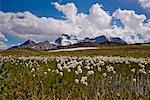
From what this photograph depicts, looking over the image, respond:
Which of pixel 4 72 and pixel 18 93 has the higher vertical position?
pixel 4 72

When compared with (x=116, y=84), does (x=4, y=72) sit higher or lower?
higher

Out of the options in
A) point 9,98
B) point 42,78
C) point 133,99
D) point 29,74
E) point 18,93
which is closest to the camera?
point 133,99

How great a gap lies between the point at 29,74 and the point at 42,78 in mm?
1484

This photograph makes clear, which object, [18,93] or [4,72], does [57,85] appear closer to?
[18,93]

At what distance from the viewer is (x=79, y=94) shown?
37.4 ft

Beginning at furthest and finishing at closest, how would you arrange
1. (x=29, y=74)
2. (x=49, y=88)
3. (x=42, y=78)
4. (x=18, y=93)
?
(x=29, y=74)
(x=42, y=78)
(x=49, y=88)
(x=18, y=93)

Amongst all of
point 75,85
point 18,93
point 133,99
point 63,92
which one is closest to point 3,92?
point 18,93

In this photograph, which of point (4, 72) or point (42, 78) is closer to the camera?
point (4, 72)

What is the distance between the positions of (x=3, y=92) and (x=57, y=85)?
3.18m

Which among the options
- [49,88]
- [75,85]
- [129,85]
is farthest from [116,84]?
[49,88]

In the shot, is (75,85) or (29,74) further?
(29,74)

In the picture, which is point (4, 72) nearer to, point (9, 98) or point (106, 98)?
point (9, 98)

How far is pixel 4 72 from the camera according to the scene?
1037 cm

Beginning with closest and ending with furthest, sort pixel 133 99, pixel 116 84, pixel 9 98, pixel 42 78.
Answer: pixel 133 99, pixel 9 98, pixel 116 84, pixel 42 78
